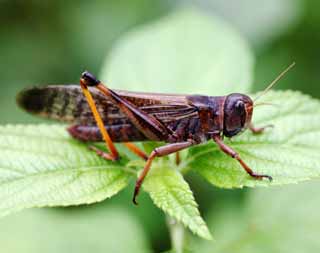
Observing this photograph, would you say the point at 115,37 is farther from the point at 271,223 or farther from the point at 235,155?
the point at 235,155

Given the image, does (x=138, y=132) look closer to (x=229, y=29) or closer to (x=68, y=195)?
(x=68, y=195)

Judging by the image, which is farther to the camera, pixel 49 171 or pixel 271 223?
pixel 271 223

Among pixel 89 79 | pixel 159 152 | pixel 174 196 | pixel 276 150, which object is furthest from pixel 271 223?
pixel 89 79

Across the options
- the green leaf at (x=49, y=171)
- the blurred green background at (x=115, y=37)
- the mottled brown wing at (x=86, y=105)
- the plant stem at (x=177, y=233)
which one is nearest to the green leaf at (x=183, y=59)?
the mottled brown wing at (x=86, y=105)

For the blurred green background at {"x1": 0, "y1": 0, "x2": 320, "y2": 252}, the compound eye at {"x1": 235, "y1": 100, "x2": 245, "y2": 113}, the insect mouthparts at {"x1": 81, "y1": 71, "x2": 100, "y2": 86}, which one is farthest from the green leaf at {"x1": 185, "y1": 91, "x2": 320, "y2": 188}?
the blurred green background at {"x1": 0, "y1": 0, "x2": 320, "y2": 252}

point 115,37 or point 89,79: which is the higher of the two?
point 89,79

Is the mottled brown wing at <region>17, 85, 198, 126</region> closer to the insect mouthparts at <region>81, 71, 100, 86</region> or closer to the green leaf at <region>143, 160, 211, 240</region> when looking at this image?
the insect mouthparts at <region>81, 71, 100, 86</region>

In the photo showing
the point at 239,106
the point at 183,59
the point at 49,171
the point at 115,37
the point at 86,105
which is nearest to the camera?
the point at 49,171
